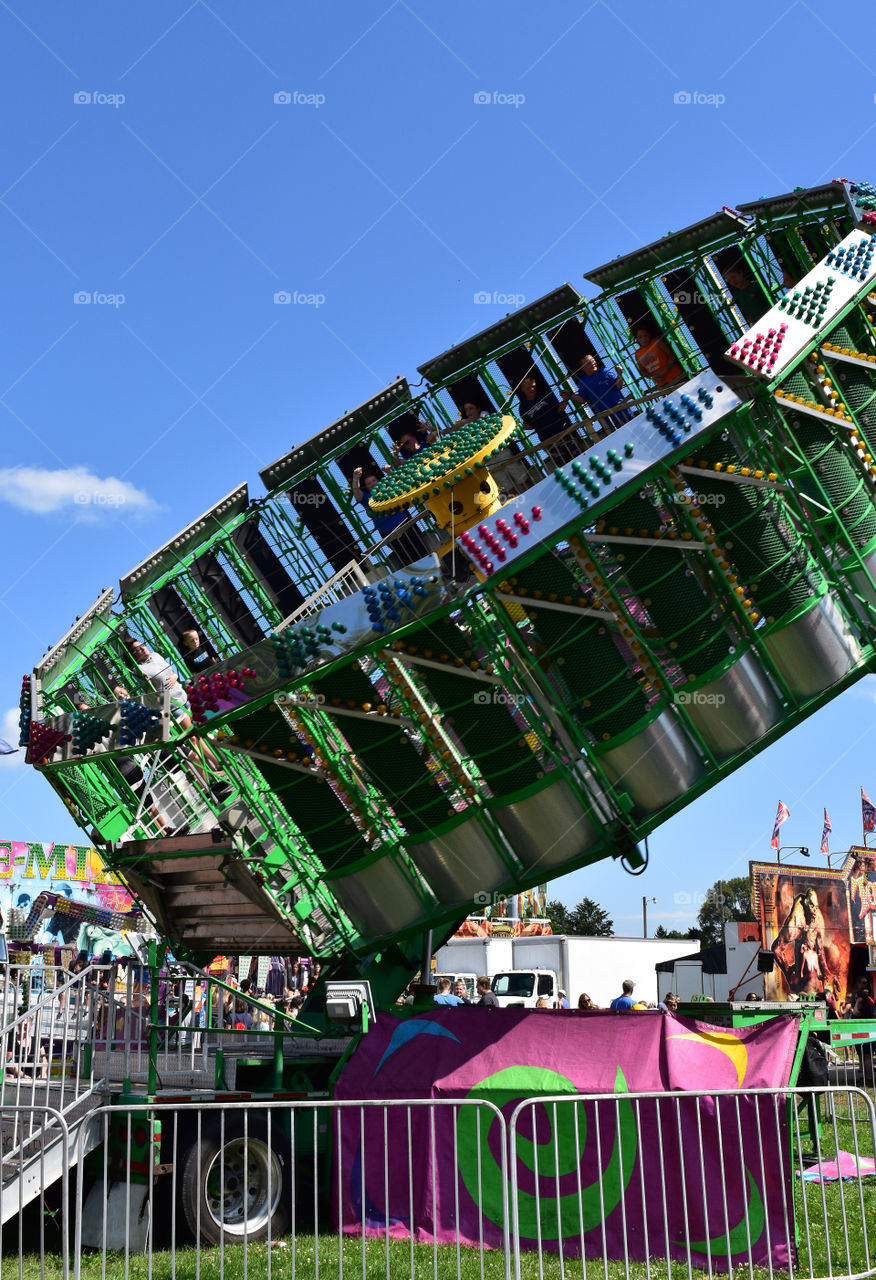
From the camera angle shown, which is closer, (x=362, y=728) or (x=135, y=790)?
(x=362, y=728)

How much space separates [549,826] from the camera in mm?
11188

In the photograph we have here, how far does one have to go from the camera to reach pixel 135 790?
1387cm

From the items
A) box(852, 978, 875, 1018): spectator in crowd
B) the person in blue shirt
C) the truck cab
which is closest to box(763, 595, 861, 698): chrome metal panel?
the person in blue shirt

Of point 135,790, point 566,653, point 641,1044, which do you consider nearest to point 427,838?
point 566,653

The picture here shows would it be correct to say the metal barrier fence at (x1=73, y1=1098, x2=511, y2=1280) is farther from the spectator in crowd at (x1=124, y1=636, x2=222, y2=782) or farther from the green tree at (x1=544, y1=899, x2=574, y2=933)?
the green tree at (x1=544, y1=899, x2=574, y2=933)

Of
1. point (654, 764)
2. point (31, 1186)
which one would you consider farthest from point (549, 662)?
point (31, 1186)

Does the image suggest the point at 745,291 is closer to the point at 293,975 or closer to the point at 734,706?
the point at 734,706

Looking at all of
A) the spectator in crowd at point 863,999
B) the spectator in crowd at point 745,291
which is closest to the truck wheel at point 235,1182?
the spectator in crowd at point 745,291

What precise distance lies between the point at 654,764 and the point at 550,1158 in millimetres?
3596

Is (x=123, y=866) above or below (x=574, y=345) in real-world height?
below

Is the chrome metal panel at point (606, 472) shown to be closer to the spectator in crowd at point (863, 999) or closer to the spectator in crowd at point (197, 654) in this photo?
the spectator in crowd at point (197, 654)

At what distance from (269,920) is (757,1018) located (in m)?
4.99

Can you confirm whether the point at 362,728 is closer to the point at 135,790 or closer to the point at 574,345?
the point at 135,790

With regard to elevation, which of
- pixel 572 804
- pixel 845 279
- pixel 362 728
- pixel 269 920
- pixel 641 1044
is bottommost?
pixel 641 1044
